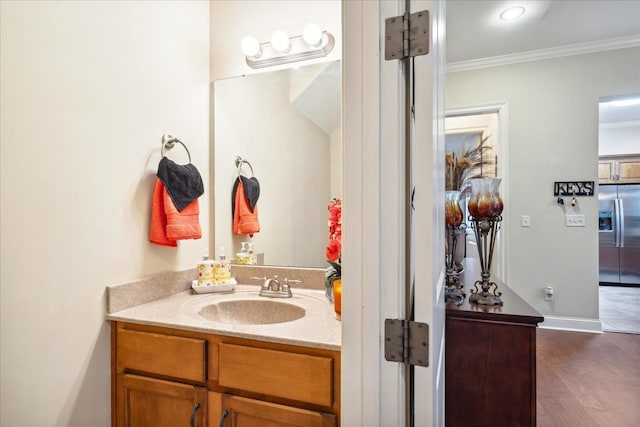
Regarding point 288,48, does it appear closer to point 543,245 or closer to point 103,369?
point 103,369

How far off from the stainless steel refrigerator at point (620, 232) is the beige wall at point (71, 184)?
262 inches

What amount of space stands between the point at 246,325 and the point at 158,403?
1.30ft

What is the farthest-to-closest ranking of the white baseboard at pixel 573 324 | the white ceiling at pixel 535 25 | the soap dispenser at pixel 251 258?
the white baseboard at pixel 573 324 < the white ceiling at pixel 535 25 < the soap dispenser at pixel 251 258

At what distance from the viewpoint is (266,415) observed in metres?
1.04

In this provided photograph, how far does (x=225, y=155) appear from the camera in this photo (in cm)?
185

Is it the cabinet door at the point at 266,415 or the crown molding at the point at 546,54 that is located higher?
the crown molding at the point at 546,54

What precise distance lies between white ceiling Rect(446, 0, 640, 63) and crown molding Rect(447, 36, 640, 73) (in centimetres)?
5

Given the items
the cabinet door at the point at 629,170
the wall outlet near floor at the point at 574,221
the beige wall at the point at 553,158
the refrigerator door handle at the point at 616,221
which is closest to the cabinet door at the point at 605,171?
the cabinet door at the point at 629,170

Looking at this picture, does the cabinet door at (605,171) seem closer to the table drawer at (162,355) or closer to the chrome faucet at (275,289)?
the chrome faucet at (275,289)

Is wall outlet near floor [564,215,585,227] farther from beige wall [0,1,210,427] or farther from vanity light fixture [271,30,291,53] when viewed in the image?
beige wall [0,1,210,427]

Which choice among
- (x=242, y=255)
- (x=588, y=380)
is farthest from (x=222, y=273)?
(x=588, y=380)

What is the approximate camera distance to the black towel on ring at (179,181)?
1447 mm

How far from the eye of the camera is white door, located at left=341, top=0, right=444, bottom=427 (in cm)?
69

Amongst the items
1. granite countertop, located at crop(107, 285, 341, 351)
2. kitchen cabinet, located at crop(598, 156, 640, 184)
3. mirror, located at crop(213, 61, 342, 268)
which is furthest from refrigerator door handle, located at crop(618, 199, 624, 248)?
granite countertop, located at crop(107, 285, 341, 351)
